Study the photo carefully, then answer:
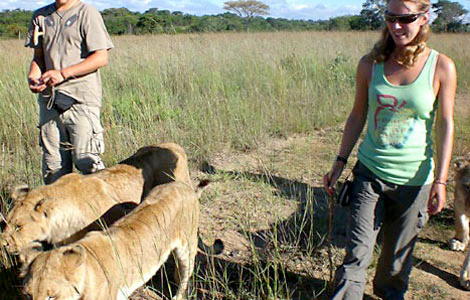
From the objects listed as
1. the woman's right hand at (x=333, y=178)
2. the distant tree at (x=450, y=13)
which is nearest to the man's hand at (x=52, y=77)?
the woman's right hand at (x=333, y=178)

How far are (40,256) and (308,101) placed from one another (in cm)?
611

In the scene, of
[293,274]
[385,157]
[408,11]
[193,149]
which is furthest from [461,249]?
[193,149]

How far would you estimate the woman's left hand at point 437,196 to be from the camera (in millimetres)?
2525

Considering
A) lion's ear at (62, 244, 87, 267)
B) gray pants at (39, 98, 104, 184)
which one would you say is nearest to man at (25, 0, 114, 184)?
gray pants at (39, 98, 104, 184)

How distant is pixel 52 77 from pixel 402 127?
249 cm

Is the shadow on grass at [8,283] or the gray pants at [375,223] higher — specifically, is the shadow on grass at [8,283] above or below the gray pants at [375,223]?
below

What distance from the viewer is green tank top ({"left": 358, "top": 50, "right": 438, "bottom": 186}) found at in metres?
2.49

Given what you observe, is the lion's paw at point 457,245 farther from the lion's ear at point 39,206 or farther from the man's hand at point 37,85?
the man's hand at point 37,85

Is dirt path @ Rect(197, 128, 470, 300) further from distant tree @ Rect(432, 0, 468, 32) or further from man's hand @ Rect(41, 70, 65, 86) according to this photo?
distant tree @ Rect(432, 0, 468, 32)

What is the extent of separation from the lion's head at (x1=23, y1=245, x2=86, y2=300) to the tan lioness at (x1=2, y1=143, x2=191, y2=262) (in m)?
0.34

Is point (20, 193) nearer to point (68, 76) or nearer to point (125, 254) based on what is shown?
point (125, 254)

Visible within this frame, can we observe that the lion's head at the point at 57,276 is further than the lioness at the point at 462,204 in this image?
No

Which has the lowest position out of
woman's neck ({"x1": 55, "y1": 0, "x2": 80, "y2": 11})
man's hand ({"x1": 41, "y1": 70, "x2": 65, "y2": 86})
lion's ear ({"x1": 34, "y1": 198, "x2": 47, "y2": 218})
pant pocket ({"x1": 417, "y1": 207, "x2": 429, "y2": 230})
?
pant pocket ({"x1": 417, "y1": 207, "x2": 429, "y2": 230})

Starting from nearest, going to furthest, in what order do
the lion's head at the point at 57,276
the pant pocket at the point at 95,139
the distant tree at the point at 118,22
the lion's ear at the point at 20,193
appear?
the lion's head at the point at 57,276 → the lion's ear at the point at 20,193 → the pant pocket at the point at 95,139 → the distant tree at the point at 118,22
